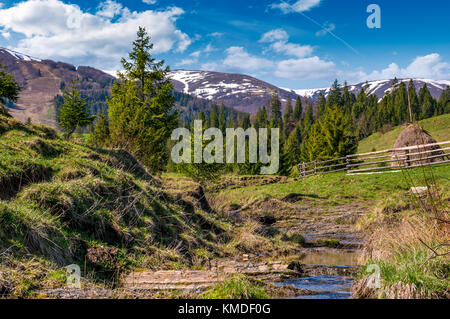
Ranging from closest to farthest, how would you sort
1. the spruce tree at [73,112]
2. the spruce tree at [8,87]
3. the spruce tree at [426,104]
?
the spruce tree at [8,87], the spruce tree at [73,112], the spruce tree at [426,104]

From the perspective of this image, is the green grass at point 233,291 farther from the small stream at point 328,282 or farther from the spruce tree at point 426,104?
the spruce tree at point 426,104

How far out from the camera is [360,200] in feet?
66.8

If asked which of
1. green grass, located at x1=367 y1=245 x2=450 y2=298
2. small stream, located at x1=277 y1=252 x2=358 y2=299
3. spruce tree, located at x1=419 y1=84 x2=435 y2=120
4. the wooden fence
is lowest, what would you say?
small stream, located at x1=277 y1=252 x2=358 y2=299

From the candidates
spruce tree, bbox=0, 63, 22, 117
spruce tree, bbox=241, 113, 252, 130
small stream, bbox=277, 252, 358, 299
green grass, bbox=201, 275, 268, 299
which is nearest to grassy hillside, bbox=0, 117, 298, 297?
green grass, bbox=201, 275, 268, 299

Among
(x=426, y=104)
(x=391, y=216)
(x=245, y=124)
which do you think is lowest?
(x=391, y=216)

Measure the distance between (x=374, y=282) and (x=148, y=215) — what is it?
6.56 m

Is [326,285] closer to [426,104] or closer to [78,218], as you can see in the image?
[78,218]

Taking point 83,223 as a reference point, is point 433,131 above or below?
above

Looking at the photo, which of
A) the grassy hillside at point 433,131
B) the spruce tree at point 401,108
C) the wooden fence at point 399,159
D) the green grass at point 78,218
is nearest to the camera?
the green grass at point 78,218

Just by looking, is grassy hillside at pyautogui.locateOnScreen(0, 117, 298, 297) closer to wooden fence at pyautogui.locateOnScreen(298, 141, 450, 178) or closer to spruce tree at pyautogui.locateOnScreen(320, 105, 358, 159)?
wooden fence at pyautogui.locateOnScreen(298, 141, 450, 178)

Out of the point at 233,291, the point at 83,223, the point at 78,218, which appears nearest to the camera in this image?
the point at 233,291

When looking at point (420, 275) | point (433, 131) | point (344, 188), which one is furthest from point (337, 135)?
point (420, 275)

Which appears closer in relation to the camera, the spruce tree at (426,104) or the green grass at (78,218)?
the green grass at (78,218)

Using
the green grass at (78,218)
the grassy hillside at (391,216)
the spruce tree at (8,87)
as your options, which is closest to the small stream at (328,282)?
the grassy hillside at (391,216)
